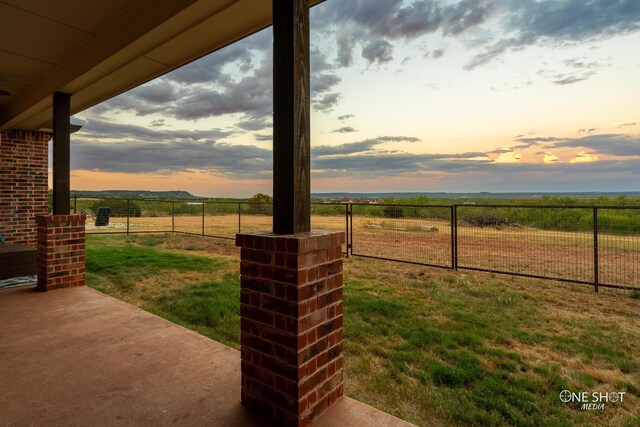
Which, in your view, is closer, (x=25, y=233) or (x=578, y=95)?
(x=578, y=95)

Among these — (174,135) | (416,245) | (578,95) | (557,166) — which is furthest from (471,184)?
(174,135)

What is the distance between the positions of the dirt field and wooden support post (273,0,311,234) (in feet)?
18.1

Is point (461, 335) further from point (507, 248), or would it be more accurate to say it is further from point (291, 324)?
point (507, 248)

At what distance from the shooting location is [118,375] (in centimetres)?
204

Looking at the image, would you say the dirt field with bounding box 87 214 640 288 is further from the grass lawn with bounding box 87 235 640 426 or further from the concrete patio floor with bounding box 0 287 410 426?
the concrete patio floor with bounding box 0 287 410 426

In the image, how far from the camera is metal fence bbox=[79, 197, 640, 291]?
18.3ft

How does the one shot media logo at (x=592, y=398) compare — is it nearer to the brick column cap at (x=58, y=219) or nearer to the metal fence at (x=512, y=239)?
the metal fence at (x=512, y=239)

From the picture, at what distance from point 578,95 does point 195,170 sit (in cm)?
2161

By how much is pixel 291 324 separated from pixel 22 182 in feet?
24.8

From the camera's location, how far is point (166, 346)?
8.13 ft

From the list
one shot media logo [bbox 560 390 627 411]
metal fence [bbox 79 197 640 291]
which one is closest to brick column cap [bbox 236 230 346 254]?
one shot media logo [bbox 560 390 627 411]

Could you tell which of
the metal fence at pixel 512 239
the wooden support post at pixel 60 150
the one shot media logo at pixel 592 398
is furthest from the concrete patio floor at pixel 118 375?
the metal fence at pixel 512 239

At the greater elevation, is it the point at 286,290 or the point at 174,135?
the point at 174,135

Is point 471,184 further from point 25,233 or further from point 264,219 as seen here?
point 25,233
